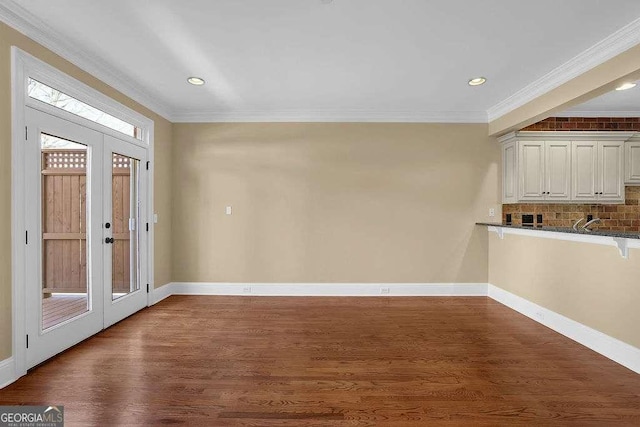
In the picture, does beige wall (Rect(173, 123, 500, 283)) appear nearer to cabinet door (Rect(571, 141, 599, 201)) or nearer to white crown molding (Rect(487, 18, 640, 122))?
white crown molding (Rect(487, 18, 640, 122))

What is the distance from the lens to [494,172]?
4.66 m

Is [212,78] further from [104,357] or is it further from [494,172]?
[494,172]

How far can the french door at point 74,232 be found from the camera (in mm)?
2486

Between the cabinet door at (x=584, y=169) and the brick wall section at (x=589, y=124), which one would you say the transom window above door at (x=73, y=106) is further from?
the cabinet door at (x=584, y=169)

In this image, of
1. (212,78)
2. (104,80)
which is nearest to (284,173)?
(212,78)

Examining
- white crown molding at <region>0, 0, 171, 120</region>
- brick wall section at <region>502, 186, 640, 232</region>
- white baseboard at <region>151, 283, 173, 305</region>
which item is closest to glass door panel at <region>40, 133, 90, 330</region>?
white crown molding at <region>0, 0, 171, 120</region>

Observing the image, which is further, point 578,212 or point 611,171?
point 578,212

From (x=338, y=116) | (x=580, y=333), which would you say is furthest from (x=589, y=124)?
(x=338, y=116)

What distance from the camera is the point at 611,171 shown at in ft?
14.4

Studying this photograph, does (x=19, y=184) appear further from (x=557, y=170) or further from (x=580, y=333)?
(x=557, y=170)

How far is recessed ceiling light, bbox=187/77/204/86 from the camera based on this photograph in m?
3.51

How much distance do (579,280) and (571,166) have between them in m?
2.13

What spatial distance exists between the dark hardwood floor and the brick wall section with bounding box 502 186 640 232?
1.85 m

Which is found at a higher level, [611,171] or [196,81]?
[196,81]
